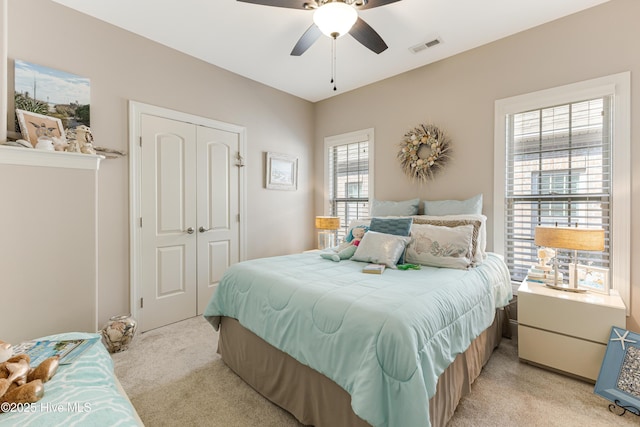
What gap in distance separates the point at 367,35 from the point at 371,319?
2.18 meters

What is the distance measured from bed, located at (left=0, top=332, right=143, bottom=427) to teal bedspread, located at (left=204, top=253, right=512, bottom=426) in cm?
80

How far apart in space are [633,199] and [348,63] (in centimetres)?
293

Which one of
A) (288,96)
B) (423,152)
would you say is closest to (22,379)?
(423,152)

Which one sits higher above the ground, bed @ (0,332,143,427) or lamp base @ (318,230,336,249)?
lamp base @ (318,230,336,249)

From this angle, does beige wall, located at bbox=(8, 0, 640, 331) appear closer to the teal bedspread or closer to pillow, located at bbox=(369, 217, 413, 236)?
pillow, located at bbox=(369, 217, 413, 236)

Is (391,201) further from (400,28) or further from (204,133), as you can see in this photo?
(204,133)

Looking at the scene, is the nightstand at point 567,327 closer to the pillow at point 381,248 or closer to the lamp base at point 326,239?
the pillow at point 381,248

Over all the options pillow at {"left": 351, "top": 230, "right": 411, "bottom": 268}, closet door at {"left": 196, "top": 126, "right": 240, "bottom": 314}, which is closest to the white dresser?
closet door at {"left": 196, "top": 126, "right": 240, "bottom": 314}

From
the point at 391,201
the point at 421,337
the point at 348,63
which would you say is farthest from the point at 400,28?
the point at 421,337

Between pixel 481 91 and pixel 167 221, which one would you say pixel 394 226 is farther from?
pixel 167 221

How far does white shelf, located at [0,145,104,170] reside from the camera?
1776 mm

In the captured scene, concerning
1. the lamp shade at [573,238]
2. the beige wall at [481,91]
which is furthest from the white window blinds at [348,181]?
the lamp shade at [573,238]

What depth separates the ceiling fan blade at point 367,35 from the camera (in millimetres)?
2168

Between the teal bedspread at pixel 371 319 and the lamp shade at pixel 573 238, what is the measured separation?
45cm
